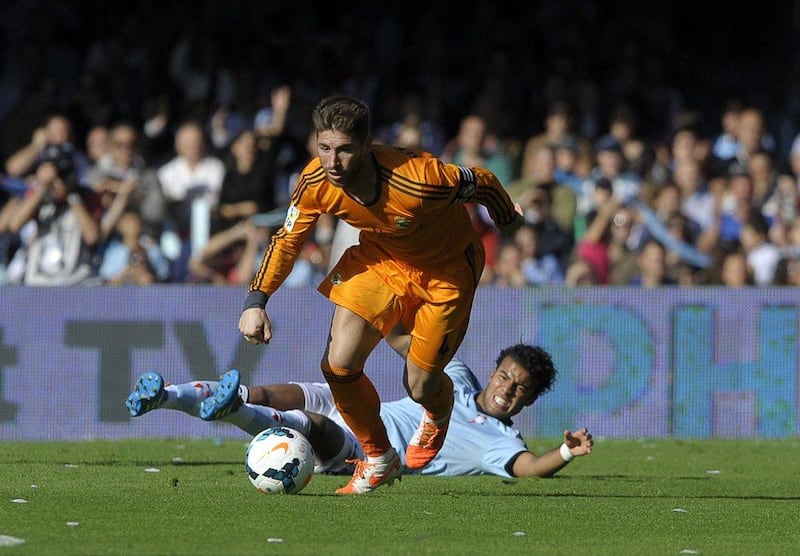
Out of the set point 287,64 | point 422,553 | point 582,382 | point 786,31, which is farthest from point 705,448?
point 786,31

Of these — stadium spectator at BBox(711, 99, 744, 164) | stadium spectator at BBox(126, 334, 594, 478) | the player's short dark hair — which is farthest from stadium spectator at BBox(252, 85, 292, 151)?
the player's short dark hair

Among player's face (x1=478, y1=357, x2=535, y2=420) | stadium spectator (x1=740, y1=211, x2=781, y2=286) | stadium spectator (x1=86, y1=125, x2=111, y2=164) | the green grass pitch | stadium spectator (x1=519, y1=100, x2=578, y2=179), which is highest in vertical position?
stadium spectator (x1=519, y1=100, x2=578, y2=179)

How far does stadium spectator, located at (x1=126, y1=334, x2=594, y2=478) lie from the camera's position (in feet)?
28.1

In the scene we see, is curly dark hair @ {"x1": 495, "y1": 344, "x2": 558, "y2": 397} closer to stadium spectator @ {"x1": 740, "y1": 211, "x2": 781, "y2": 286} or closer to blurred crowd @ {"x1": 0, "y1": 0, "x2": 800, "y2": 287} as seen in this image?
blurred crowd @ {"x1": 0, "y1": 0, "x2": 800, "y2": 287}

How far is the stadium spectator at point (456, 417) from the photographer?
8555 millimetres

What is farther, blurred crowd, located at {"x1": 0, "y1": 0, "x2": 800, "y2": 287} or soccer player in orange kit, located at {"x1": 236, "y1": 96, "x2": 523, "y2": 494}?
blurred crowd, located at {"x1": 0, "y1": 0, "x2": 800, "y2": 287}

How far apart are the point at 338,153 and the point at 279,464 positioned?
5.85 feet

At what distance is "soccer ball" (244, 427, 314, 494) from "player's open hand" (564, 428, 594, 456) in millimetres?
1615

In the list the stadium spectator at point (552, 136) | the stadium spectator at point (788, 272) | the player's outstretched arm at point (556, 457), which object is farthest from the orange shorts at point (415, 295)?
the stadium spectator at point (552, 136)

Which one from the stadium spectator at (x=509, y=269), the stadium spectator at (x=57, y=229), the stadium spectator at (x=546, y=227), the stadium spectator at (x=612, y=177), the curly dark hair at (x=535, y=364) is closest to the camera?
the curly dark hair at (x=535, y=364)

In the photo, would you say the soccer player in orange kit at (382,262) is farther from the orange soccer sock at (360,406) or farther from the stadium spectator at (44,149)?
the stadium spectator at (44,149)

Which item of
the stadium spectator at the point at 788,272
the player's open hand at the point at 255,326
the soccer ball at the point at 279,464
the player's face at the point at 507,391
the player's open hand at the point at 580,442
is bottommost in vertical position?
the soccer ball at the point at 279,464

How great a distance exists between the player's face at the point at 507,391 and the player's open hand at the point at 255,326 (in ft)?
8.29

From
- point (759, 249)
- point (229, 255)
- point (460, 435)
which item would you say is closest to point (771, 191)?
point (759, 249)
